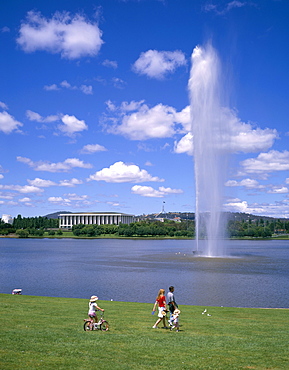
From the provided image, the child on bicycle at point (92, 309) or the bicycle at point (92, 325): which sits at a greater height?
the child on bicycle at point (92, 309)

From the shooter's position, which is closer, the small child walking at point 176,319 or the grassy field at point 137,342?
the grassy field at point 137,342

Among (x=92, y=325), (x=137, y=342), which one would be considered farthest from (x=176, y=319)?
(x=92, y=325)

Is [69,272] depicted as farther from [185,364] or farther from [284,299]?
[185,364]

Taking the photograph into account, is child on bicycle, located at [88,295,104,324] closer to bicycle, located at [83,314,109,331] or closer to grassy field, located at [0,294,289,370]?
bicycle, located at [83,314,109,331]

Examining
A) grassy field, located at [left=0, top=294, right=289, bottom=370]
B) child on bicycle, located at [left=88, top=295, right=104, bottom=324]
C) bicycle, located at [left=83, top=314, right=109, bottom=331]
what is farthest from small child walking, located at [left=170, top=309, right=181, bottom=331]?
child on bicycle, located at [left=88, top=295, right=104, bottom=324]

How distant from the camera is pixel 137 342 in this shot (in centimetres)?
1653

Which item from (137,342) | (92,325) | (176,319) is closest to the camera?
(137,342)

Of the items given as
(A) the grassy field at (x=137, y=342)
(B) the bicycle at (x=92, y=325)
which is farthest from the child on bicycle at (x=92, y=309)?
(A) the grassy field at (x=137, y=342)

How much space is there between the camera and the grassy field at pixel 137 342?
13.5 metres

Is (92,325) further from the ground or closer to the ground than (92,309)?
closer to the ground

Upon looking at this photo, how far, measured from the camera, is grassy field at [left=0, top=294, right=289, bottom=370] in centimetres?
1353

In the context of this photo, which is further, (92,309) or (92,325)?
(92,325)

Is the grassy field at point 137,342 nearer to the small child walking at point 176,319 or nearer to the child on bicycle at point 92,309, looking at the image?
the small child walking at point 176,319

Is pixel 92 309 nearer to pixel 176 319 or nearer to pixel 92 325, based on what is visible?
pixel 92 325
